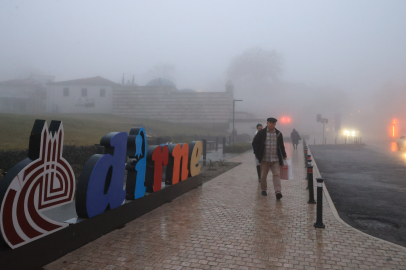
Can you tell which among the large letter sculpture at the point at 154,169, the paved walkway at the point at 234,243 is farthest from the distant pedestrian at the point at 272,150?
the large letter sculpture at the point at 154,169

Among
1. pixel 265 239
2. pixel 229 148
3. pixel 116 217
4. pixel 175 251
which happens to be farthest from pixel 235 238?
pixel 229 148

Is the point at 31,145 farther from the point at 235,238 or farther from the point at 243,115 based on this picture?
the point at 243,115

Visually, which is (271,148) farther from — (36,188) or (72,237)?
(36,188)

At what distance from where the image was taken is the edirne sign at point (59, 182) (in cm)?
339

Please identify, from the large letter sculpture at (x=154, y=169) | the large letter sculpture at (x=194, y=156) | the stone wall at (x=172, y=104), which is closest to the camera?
the large letter sculpture at (x=154, y=169)

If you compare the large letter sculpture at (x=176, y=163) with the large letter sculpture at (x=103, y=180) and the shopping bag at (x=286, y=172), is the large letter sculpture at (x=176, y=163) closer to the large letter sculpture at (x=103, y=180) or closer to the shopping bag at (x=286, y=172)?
the large letter sculpture at (x=103, y=180)

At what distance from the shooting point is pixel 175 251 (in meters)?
4.32

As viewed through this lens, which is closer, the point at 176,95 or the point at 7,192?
the point at 7,192

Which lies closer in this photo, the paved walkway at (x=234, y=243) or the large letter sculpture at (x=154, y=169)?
the paved walkway at (x=234, y=243)

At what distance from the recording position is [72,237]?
4262mm

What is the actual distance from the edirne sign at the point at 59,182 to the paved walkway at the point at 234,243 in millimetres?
565

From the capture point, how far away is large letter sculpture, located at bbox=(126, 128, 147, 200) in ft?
18.9

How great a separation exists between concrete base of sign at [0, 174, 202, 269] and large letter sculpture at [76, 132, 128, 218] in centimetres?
16

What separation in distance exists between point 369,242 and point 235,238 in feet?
6.90
